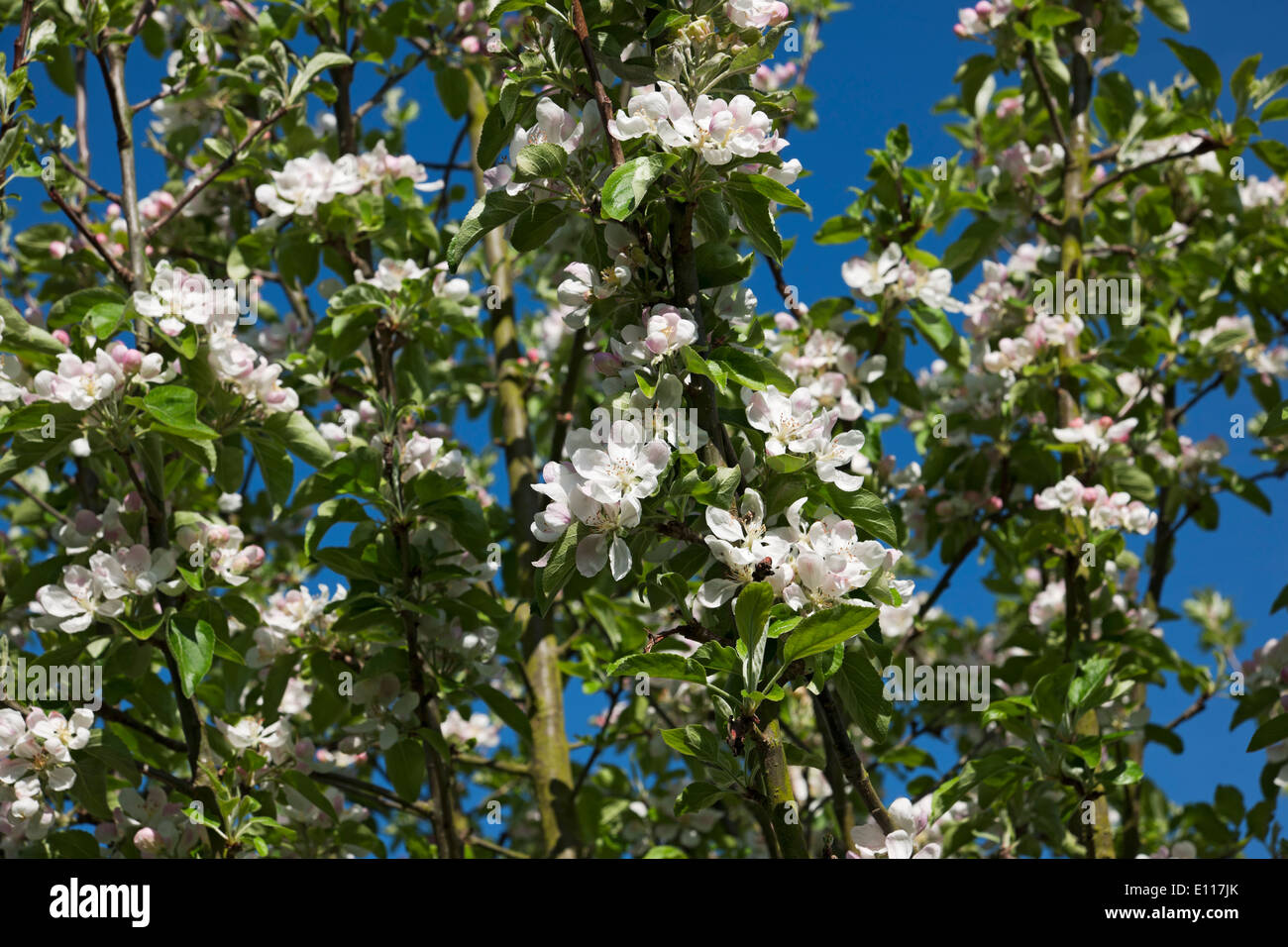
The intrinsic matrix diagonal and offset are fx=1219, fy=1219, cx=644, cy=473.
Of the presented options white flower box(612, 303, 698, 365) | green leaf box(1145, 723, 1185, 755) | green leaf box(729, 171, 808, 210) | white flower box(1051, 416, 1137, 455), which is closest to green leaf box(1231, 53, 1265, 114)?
white flower box(1051, 416, 1137, 455)

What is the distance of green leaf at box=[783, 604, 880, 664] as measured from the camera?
168cm

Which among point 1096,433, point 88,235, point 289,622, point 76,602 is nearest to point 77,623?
point 76,602

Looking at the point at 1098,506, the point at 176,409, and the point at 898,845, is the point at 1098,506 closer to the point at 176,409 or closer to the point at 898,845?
the point at 898,845

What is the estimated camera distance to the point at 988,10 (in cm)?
335

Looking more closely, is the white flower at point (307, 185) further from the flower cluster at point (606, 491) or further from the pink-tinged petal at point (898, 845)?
the pink-tinged petal at point (898, 845)

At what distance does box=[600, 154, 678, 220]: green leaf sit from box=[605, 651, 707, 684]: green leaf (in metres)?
0.63

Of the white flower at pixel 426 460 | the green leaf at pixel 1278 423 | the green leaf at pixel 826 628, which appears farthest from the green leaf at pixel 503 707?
the green leaf at pixel 1278 423

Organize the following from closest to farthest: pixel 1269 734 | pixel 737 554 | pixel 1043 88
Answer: pixel 737 554 < pixel 1269 734 < pixel 1043 88

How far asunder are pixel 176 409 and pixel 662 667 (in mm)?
1098

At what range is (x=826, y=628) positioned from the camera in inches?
66.8

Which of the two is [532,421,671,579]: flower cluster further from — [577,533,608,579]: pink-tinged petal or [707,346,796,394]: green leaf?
[707,346,796,394]: green leaf

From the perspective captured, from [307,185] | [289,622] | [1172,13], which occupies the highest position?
[1172,13]
